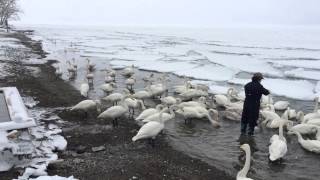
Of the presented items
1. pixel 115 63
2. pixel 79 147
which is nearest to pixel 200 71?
pixel 115 63

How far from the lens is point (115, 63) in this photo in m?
26.5

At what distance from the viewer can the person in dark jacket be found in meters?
11.1

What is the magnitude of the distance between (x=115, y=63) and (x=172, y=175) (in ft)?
61.7

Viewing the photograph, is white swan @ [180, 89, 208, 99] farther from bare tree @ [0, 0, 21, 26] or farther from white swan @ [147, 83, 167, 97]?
bare tree @ [0, 0, 21, 26]

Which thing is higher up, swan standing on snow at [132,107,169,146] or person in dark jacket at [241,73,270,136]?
person in dark jacket at [241,73,270,136]

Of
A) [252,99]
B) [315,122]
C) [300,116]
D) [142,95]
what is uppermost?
[252,99]

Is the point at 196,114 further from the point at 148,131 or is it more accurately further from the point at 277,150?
the point at 277,150

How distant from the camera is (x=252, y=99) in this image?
11.2m

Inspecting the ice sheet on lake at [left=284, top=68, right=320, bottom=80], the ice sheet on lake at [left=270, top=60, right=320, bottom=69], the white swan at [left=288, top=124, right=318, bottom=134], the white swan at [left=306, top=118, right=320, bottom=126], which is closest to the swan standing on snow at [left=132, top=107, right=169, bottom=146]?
the white swan at [left=288, top=124, right=318, bottom=134]

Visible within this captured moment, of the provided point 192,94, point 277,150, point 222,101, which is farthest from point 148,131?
point 192,94

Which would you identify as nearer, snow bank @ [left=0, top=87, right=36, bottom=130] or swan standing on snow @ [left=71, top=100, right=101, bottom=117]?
snow bank @ [left=0, top=87, right=36, bottom=130]

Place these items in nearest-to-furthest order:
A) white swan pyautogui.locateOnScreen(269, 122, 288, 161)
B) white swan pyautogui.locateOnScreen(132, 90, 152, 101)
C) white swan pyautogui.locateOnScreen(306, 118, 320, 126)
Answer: white swan pyautogui.locateOnScreen(269, 122, 288, 161)
white swan pyautogui.locateOnScreen(306, 118, 320, 126)
white swan pyautogui.locateOnScreen(132, 90, 152, 101)

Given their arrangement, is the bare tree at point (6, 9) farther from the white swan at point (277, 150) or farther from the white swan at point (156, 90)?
the white swan at point (277, 150)

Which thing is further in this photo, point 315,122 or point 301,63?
point 301,63
